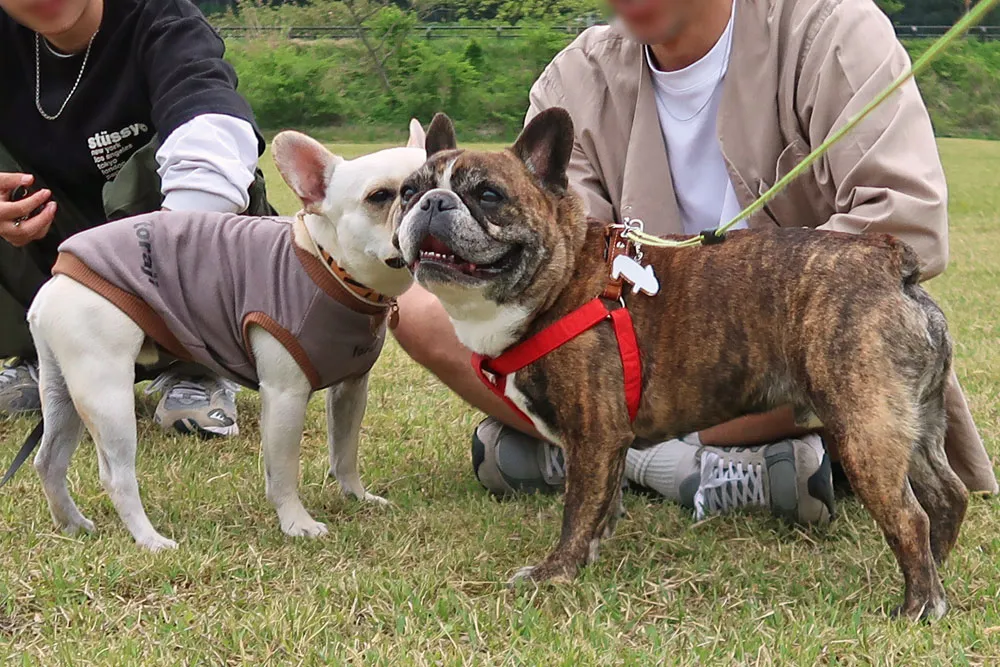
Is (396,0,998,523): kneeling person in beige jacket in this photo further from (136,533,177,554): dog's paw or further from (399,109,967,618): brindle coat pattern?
(136,533,177,554): dog's paw

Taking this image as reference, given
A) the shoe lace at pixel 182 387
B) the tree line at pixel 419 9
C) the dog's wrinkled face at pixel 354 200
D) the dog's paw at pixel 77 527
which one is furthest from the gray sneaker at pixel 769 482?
the tree line at pixel 419 9

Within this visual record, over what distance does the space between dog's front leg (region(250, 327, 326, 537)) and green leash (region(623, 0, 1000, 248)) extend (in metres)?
1.03

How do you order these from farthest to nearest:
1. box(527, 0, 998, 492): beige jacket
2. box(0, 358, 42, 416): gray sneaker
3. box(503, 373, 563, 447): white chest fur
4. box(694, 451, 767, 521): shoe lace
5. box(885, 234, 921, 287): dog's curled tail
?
box(0, 358, 42, 416): gray sneaker → box(694, 451, 767, 521): shoe lace → box(527, 0, 998, 492): beige jacket → box(503, 373, 563, 447): white chest fur → box(885, 234, 921, 287): dog's curled tail

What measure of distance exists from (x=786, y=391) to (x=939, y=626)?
584 mm

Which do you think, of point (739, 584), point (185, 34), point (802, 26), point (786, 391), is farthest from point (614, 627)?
point (185, 34)

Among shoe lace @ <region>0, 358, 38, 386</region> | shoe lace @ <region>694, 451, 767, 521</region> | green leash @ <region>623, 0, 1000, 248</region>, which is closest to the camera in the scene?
green leash @ <region>623, 0, 1000, 248</region>

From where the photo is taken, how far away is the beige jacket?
8.77ft

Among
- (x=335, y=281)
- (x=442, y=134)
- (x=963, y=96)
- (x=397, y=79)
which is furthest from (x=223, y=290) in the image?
(x=963, y=96)

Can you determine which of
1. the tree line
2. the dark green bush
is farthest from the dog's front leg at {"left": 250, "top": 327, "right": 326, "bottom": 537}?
the tree line

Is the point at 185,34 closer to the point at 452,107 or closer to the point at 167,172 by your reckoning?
the point at 167,172

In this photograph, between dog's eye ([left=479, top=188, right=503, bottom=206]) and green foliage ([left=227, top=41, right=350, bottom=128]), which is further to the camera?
green foliage ([left=227, top=41, right=350, bottom=128])

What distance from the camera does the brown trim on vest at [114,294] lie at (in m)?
2.83

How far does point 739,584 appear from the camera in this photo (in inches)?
99.6

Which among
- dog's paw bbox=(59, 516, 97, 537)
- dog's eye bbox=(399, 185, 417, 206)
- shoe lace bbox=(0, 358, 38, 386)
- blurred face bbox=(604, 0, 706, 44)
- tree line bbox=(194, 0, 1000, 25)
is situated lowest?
tree line bbox=(194, 0, 1000, 25)
